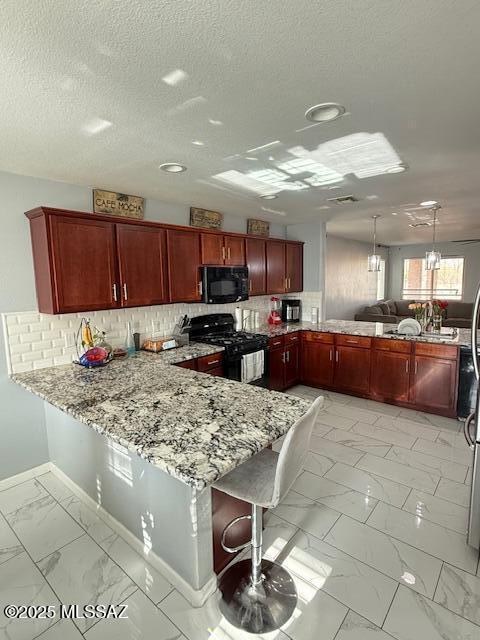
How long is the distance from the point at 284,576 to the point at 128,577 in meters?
0.82

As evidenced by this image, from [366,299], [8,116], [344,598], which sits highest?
[8,116]

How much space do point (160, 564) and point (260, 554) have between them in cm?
57

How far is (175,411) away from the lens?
1.71 m

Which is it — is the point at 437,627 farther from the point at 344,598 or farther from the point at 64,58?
the point at 64,58

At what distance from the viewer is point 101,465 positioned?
209 centimetres

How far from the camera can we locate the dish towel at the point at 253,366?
11.5 ft

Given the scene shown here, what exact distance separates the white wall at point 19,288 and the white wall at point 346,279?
5218 mm

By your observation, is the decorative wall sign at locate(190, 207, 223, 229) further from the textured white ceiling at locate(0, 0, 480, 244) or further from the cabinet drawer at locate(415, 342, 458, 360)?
the cabinet drawer at locate(415, 342, 458, 360)

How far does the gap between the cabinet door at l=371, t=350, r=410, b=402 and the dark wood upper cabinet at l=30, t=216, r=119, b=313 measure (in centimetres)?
313

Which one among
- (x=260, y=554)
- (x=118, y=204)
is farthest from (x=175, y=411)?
(x=118, y=204)

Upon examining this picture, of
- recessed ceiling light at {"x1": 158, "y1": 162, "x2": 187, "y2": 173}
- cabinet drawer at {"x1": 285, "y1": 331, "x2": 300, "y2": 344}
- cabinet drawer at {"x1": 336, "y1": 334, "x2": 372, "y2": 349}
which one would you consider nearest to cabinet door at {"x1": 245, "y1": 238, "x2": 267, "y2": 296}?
cabinet drawer at {"x1": 285, "y1": 331, "x2": 300, "y2": 344}

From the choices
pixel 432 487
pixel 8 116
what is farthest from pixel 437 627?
pixel 8 116

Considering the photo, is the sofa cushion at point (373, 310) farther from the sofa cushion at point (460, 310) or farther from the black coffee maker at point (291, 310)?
the black coffee maker at point (291, 310)

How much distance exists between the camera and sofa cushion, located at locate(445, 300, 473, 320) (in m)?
7.84
